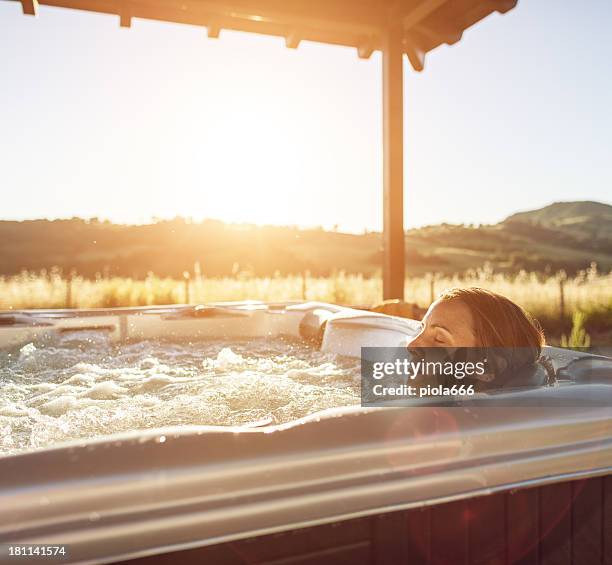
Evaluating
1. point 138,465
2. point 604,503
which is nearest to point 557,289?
point 604,503

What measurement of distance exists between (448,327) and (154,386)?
140cm

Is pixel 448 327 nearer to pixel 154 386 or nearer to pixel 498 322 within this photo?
pixel 498 322

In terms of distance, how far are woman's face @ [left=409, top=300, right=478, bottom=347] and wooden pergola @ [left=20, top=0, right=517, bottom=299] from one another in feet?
6.52

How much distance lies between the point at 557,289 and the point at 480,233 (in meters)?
22.3

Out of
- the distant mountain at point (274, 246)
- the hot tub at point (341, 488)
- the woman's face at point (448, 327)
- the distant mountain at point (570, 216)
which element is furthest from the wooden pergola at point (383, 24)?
the distant mountain at point (570, 216)

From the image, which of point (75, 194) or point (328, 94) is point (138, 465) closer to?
point (328, 94)

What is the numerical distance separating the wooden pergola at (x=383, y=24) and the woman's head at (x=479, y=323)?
2.00m

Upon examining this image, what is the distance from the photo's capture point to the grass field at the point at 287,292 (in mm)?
5996

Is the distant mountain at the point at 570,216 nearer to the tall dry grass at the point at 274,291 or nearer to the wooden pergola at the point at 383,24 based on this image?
the tall dry grass at the point at 274,291

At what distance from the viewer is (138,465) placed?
2.46 ft

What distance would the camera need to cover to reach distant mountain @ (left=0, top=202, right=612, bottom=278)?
24641 millimetres

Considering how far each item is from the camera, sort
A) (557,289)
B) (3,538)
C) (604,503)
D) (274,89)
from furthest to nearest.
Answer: (557,289)
(274,89)
(604,503)
(3,538)

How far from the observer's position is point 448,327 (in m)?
1.56

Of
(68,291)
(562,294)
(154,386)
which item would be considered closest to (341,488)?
(154,386)
